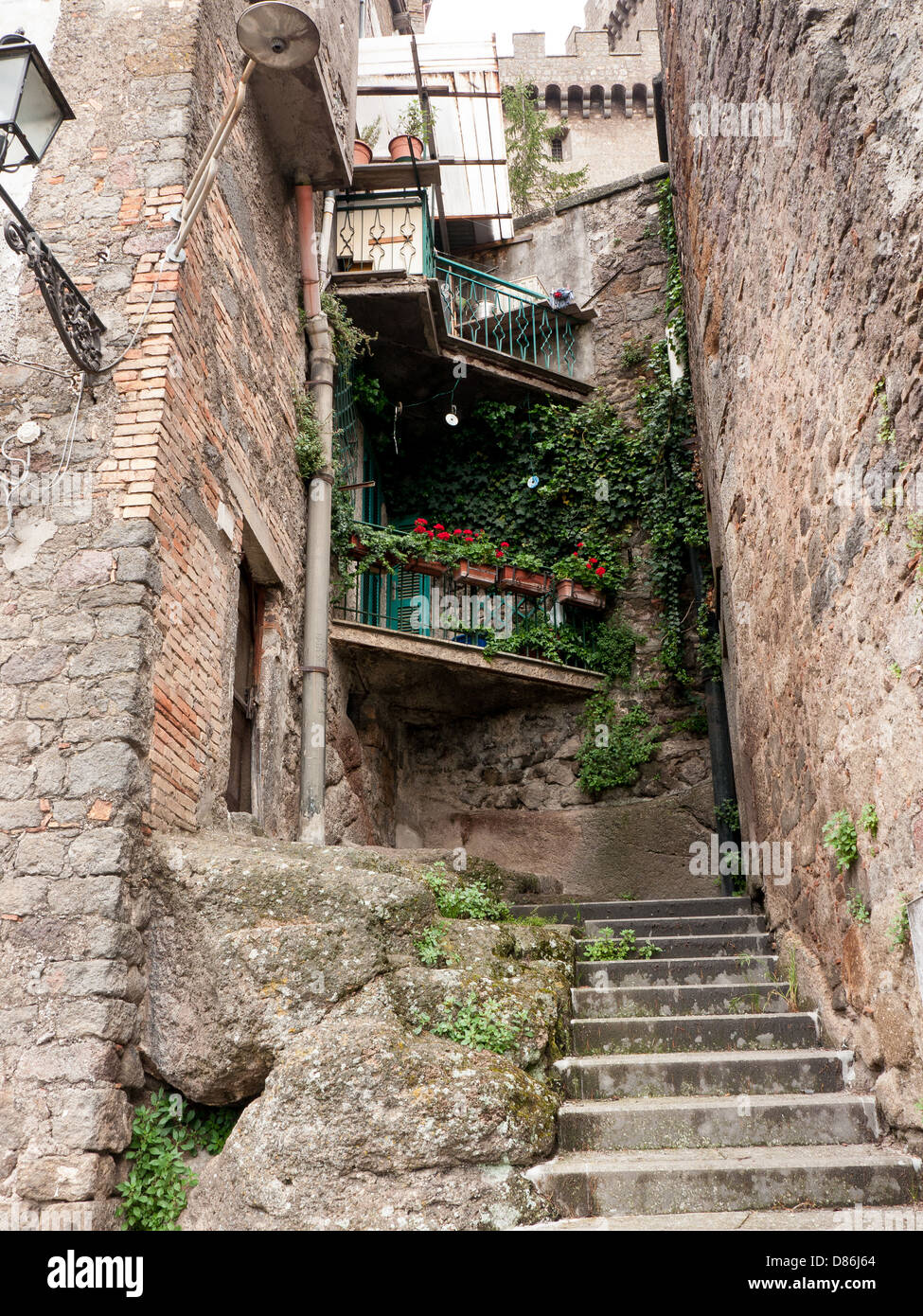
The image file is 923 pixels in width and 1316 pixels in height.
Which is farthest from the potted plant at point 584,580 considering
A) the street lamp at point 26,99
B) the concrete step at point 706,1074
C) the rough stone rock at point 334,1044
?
the street lamp at point 26,99

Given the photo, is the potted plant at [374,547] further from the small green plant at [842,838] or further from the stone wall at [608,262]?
the small green plant at [842,838]

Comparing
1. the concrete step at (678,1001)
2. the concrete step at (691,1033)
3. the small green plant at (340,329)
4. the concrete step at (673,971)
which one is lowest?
the concrete step at (691,1033)

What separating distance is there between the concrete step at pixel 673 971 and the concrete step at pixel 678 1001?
27cm

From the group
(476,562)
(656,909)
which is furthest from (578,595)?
(656,909)

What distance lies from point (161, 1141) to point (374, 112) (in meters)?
11.1

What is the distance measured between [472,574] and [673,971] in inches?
196

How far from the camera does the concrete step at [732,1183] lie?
327 centimetres

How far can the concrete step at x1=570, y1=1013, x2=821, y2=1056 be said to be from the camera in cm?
431

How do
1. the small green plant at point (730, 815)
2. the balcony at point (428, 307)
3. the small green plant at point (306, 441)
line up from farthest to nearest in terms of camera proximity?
the balcony at point (428, 307)
the small green plant at point (730, 815)
the small green plant at point (306, 441)

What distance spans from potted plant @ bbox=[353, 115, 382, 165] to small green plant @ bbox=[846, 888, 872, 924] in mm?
8726

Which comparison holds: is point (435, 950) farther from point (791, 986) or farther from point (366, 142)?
point (366, 142)

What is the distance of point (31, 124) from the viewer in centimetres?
386

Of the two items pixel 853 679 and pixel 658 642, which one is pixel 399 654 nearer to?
pixel 658 642

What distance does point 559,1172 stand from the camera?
3.40 meters
